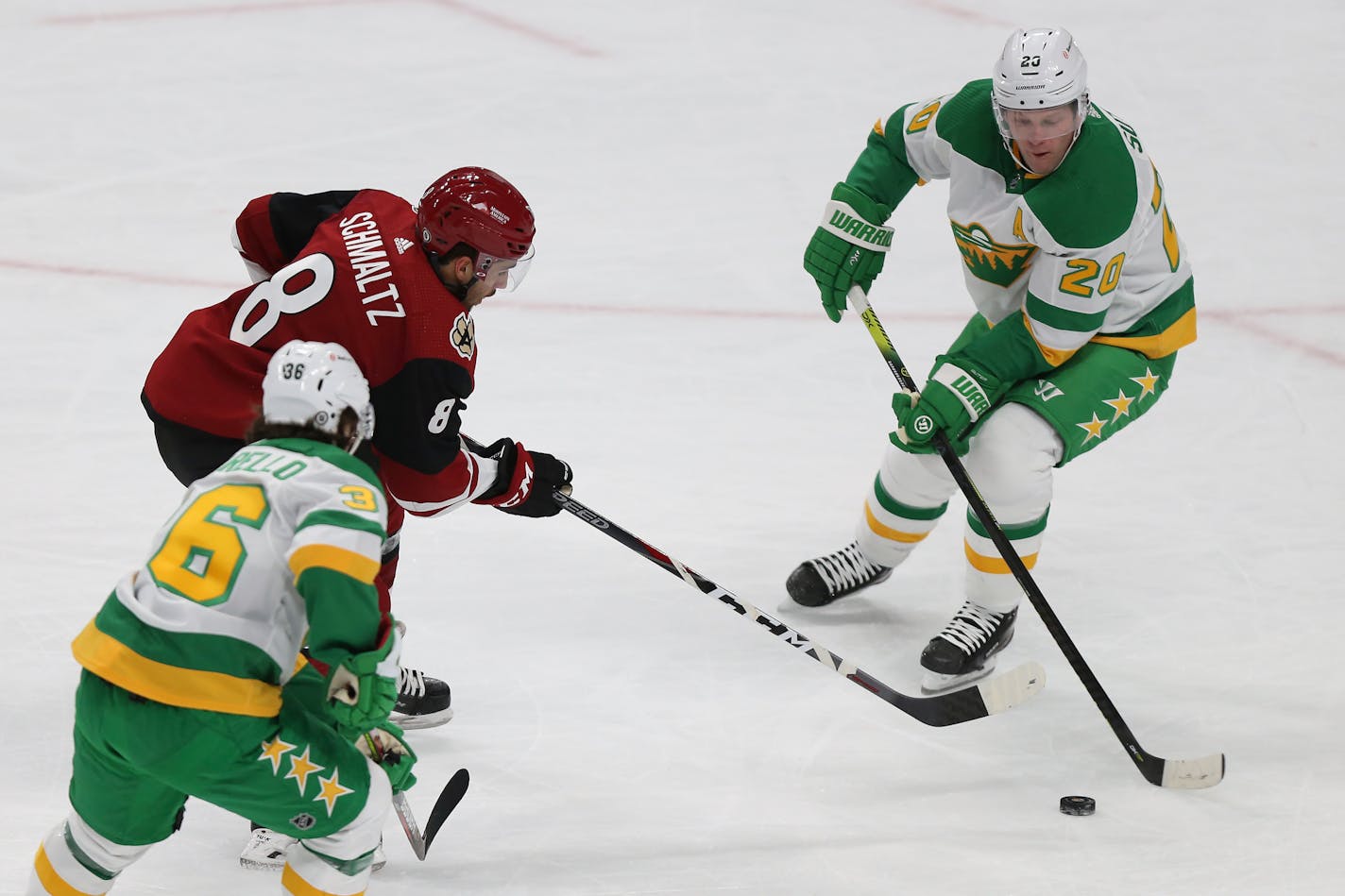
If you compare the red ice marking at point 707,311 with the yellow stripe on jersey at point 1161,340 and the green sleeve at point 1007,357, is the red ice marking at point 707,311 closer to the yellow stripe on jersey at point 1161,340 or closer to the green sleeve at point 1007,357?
the yellow stripe on jersey at point 1161,340

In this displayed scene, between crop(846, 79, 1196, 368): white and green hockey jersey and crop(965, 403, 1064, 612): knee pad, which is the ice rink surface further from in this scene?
crop(846, 79, 1196, 368): white and green hockey jersey

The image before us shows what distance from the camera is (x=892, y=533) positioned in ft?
11.9

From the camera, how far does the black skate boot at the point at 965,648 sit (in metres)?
Result: 3.34

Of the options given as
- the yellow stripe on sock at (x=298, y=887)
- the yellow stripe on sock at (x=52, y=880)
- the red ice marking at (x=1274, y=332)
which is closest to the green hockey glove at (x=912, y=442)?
the yellow stripe on sock at (x=298, y=887)

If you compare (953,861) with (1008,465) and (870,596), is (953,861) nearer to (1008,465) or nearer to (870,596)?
(1008,465)

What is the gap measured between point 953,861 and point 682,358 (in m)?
2.28

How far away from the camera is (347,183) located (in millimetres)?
5844

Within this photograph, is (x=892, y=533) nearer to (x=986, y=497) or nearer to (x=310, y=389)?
(x=986, y=497)

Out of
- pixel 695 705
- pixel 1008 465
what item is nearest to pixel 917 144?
pixel 1008 465

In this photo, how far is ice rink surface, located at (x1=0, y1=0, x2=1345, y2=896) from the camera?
2869 millimetres

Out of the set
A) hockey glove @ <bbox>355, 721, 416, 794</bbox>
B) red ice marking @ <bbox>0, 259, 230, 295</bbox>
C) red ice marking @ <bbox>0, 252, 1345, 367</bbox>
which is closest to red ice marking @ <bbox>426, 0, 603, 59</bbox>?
red ice marking @ <bbox>0, 252, 1345, 367</bbox>

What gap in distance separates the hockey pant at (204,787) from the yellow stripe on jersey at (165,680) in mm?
14

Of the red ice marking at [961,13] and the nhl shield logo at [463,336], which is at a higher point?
the nhl shield logo at [463,336]

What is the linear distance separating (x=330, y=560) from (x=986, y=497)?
162 cm
